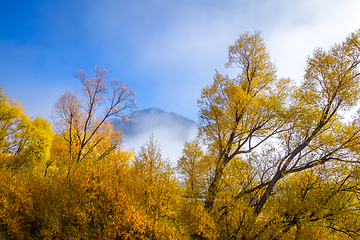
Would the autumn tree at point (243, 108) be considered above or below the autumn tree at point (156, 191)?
above

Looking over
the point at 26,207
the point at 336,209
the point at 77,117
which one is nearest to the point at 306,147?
the point at 336,209

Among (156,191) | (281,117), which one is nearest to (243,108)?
(281,117)

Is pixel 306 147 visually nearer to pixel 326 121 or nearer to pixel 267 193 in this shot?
pixel 326 121

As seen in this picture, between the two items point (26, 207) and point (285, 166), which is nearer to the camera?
point (26, 207)

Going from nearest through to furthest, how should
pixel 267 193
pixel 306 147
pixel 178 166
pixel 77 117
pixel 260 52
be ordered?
pixel 267 193
pixel 306 147
pixel 260 52
pixel 77 117
pixel 178 166

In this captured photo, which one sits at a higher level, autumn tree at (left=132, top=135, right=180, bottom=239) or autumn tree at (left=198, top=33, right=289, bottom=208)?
autumn tree at (left=198, top=33, right=289, bottom=208)

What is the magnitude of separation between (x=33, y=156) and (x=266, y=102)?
107 ft

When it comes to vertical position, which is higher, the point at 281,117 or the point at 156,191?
the point at 281,117

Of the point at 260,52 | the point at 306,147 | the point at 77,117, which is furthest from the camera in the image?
the point at 77,117

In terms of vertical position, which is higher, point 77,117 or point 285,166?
point 77,117

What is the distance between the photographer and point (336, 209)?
1145 cm

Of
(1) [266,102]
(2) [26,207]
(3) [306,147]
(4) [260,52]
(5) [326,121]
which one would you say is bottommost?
(2) [26,207]

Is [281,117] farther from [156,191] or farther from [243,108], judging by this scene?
[156,191]

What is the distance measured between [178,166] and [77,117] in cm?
1436
